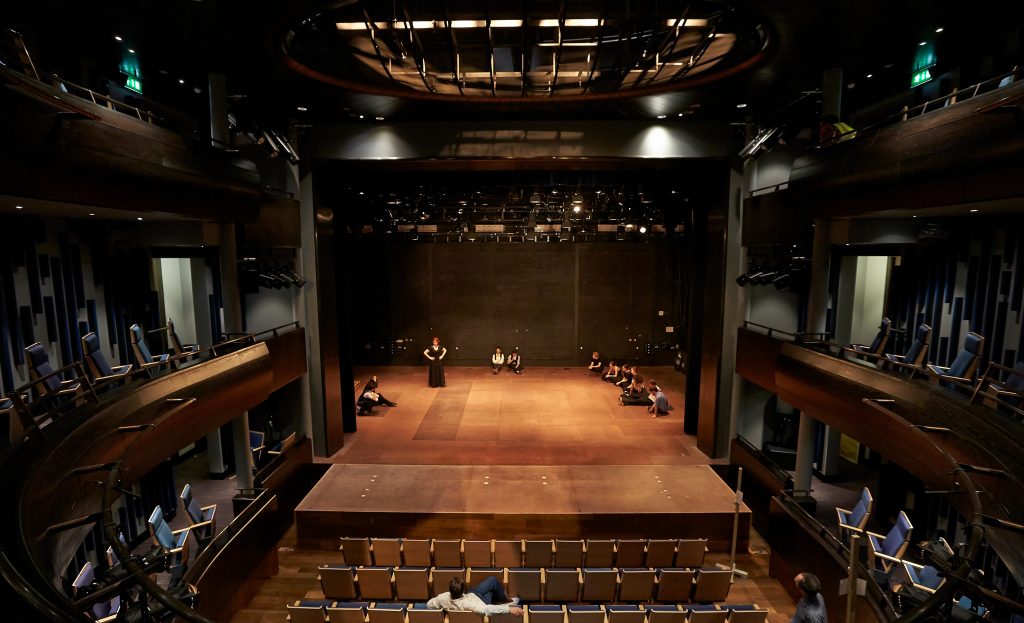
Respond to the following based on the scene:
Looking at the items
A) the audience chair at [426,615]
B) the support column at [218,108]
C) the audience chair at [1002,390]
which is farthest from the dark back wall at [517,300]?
the audience chair at [426,615]

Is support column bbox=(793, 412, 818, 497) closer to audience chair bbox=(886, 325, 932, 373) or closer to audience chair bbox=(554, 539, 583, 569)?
audience chair bbox=(886, 325, 932, 373)

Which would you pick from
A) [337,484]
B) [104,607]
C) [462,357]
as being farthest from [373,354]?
[104,607]

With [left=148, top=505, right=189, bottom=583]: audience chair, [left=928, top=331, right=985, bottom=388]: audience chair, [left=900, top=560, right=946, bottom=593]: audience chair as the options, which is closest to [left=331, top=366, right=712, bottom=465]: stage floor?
[left=148, top=505, right=189, bottom=583]: audience chair

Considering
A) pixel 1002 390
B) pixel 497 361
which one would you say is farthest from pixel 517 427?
pixel 1002 390

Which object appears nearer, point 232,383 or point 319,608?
point 319,608

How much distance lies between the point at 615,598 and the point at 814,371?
164 inches

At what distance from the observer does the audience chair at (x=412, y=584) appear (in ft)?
21.4

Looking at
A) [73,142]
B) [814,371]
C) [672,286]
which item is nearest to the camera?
[73,142]

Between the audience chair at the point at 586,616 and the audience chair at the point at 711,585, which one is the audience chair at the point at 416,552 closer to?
the audience chair at the point at 586,616

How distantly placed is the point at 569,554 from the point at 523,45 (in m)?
6.70

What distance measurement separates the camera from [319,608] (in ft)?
18.9

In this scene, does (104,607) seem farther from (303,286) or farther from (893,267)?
(893,267)

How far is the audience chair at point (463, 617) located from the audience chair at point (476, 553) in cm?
163

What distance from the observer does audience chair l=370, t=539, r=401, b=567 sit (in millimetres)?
7266
